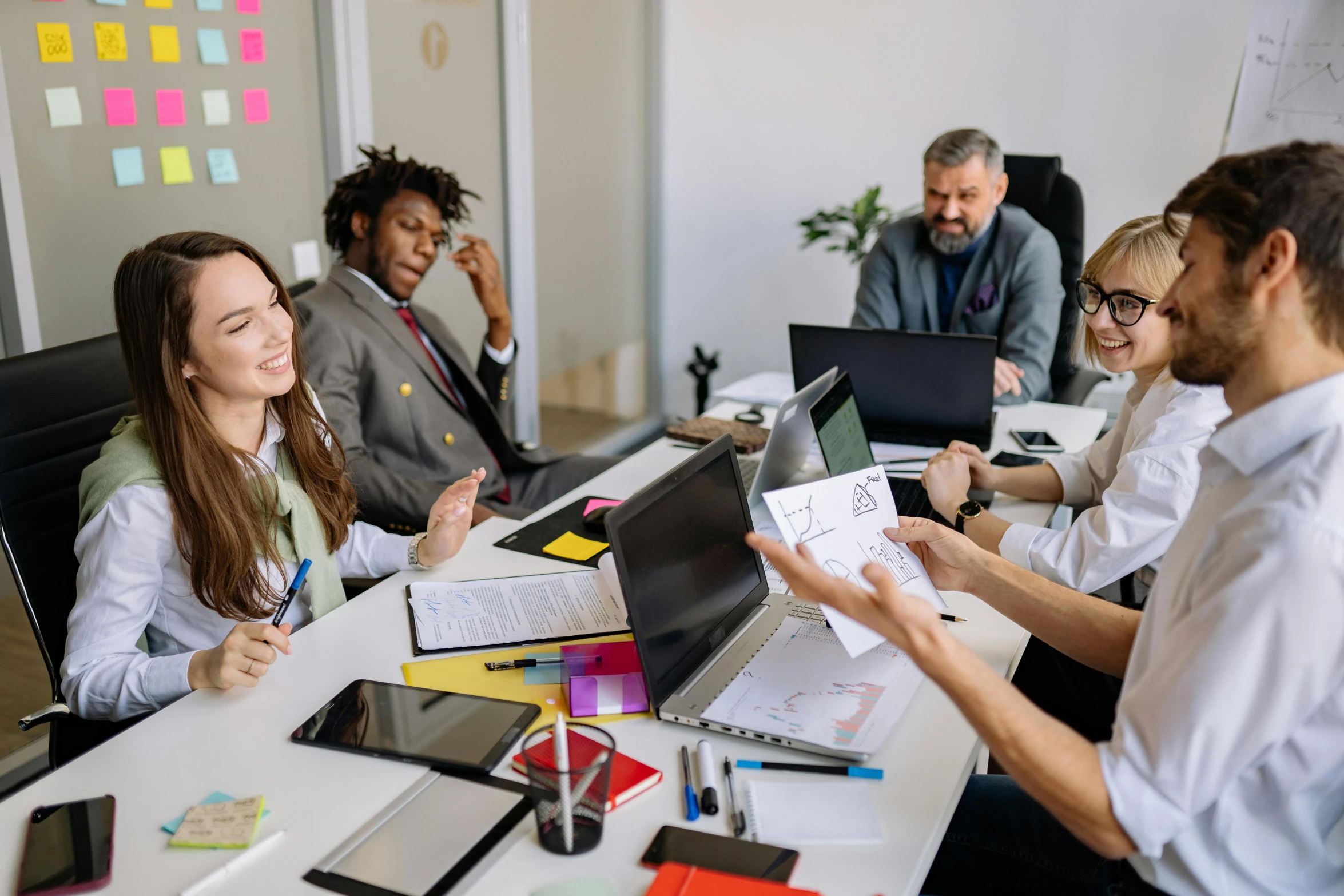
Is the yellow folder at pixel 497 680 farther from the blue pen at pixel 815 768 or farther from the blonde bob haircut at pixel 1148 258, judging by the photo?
the blonde bob haircut at pixel 1148 258

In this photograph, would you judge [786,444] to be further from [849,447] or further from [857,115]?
[857,115]

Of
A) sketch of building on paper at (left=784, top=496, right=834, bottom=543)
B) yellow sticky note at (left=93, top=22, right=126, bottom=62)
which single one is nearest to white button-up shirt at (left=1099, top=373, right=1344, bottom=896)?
sketch of building on paper at (left=784, top=496, right=834, bottom=543)

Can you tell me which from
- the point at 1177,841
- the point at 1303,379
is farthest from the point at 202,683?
the point at 1303,379

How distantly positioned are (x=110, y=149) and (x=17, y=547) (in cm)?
125

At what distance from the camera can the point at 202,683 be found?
53.2 inches

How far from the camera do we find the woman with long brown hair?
1379mm

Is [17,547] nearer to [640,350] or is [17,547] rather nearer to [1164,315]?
[1164,315]

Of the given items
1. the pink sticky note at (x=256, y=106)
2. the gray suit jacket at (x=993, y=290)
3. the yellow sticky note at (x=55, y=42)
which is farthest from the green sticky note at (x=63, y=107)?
the gray suit jacket at (x=993, y=290)

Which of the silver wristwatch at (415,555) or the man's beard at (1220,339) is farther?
the silver wristwatch at (415,555)

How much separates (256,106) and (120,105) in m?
0.41

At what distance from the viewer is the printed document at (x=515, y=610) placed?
150 centimetres

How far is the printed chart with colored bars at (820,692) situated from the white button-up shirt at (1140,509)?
43 cm

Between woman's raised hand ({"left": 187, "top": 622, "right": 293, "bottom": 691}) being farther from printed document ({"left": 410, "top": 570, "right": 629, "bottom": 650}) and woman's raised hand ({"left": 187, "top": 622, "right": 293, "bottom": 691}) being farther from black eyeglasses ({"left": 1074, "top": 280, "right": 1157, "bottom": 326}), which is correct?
black eyeglasses ({"left": 1074, "top": 280, "right": 1157, "bottom": 326})

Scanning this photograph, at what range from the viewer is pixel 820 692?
132 cm
